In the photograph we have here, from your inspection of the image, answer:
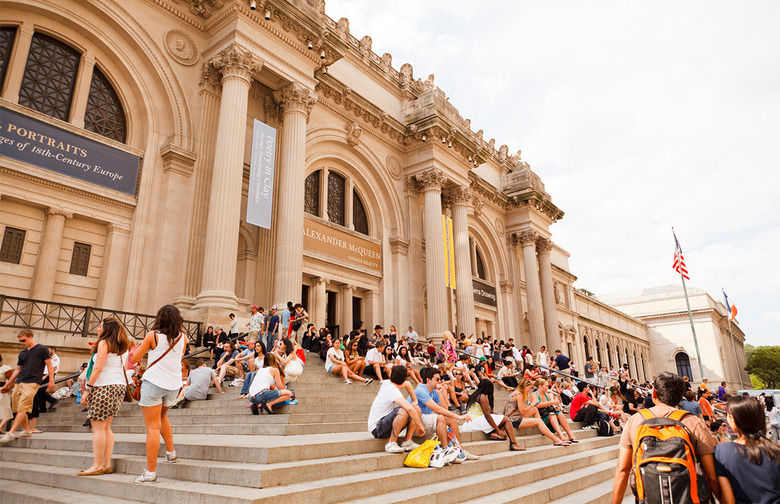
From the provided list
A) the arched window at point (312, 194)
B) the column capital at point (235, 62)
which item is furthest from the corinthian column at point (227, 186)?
the arched window at point (312, 194)

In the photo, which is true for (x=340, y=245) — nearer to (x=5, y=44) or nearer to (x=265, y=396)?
(x=5, y=44)

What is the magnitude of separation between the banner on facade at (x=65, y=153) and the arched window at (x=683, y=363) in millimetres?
71394

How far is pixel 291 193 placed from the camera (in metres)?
16.3

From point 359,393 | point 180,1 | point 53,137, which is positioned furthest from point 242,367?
point 180,1

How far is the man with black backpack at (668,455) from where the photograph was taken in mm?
3107

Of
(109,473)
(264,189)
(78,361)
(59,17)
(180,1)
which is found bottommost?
(109,473)

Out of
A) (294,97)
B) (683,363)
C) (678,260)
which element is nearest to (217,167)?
(294,97)

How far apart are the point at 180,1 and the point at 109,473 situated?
1523cm

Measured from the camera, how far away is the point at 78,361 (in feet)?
36.7

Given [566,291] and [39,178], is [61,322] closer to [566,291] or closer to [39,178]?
[39,178]

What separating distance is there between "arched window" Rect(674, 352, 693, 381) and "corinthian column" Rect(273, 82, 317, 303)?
66444 millimetres

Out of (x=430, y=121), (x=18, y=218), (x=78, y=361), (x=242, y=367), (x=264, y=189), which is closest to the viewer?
(x=242, y=367)

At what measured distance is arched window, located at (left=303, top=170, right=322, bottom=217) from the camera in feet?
65.0

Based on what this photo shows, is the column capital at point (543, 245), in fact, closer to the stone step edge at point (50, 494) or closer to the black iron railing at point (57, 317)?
the black iron railing at point (57, 317)
